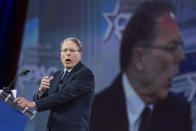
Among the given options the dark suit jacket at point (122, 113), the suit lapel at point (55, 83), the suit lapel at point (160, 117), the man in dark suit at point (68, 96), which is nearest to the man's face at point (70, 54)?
the man in dark suit at point (68, 96)

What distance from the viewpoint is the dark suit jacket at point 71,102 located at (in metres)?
2.07

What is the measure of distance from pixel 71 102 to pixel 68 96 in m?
0.06

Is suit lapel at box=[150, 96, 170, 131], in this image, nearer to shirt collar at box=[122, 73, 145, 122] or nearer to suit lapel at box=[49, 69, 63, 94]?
shirt collar at box=[122, 73, 145, 122]

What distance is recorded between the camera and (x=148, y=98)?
2.82 metres

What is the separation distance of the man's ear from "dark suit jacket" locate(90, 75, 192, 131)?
0.27 metres

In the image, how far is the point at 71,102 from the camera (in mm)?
2125

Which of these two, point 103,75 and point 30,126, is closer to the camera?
point 103,75

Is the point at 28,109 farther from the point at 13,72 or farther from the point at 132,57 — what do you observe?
the point at 13,72

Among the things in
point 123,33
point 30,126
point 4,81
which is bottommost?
point 30,126

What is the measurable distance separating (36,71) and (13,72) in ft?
1.88

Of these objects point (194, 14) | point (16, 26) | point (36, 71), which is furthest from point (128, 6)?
point (16, 26)

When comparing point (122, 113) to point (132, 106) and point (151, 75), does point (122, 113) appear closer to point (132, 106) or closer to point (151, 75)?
point (132, 106)

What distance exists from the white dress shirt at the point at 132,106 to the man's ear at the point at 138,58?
0.18m

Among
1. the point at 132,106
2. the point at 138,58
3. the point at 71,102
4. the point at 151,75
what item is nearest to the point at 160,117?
the point at 132,106
